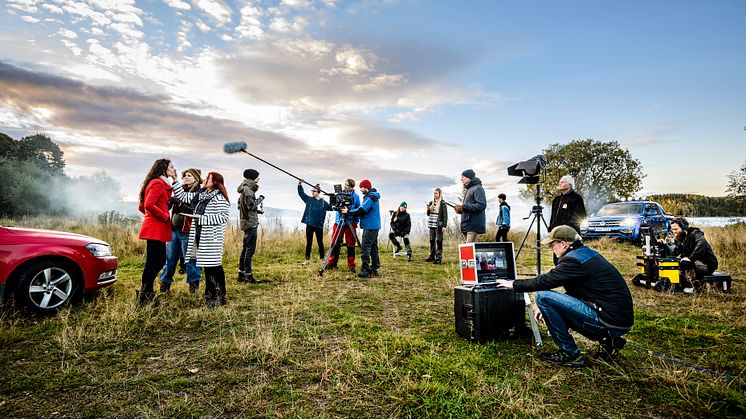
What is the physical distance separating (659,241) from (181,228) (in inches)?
362

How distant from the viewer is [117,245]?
1080 centimetres

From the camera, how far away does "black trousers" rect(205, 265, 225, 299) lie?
17.5 feet

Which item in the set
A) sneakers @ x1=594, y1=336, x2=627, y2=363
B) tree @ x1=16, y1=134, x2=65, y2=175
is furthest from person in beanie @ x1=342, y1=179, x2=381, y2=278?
tree @ x1=16, y1=134, x2=65, y2=175

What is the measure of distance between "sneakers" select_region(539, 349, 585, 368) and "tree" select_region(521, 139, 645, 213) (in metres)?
26.9

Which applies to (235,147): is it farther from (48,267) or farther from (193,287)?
(48,267)

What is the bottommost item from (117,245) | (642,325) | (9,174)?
(642,325)

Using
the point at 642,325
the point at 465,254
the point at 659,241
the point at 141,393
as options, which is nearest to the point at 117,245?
the point at 141,393

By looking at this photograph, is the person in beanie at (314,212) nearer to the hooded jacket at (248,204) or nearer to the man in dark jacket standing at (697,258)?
the hooded jacket at (248,204)

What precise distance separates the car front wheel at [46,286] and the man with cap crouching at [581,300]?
5699 mm

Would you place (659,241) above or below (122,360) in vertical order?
above

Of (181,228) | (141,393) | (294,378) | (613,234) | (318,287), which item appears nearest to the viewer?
Result: (141,393)

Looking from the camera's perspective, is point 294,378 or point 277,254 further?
point 277,254

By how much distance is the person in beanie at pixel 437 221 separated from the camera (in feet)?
34.1

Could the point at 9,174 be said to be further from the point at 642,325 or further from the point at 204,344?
the point at 642,325
